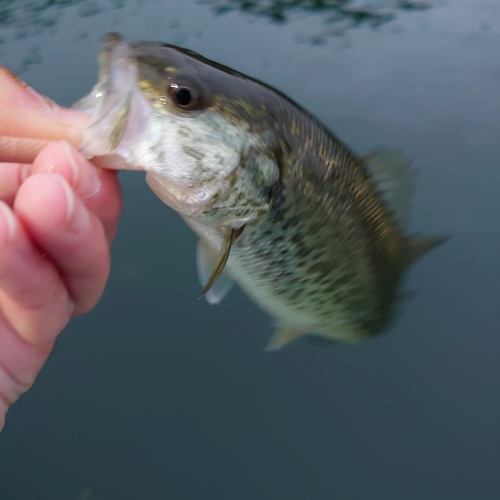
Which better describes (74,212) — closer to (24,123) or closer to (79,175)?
(79,175)

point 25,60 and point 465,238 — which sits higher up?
point 25,60

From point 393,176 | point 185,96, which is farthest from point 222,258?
point 393,176

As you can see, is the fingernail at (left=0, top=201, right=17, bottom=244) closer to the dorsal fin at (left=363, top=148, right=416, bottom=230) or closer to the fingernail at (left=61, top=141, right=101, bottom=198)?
the fingernail at (left=61, top=141, right=101, bottom=198)

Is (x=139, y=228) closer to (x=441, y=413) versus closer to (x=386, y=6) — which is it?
(x=441, y=413)

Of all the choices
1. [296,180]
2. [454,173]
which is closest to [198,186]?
[296,180]

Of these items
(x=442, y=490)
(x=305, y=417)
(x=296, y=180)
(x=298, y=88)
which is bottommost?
(x=442, y=490)

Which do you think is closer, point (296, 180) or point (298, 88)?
point (296, 180)
